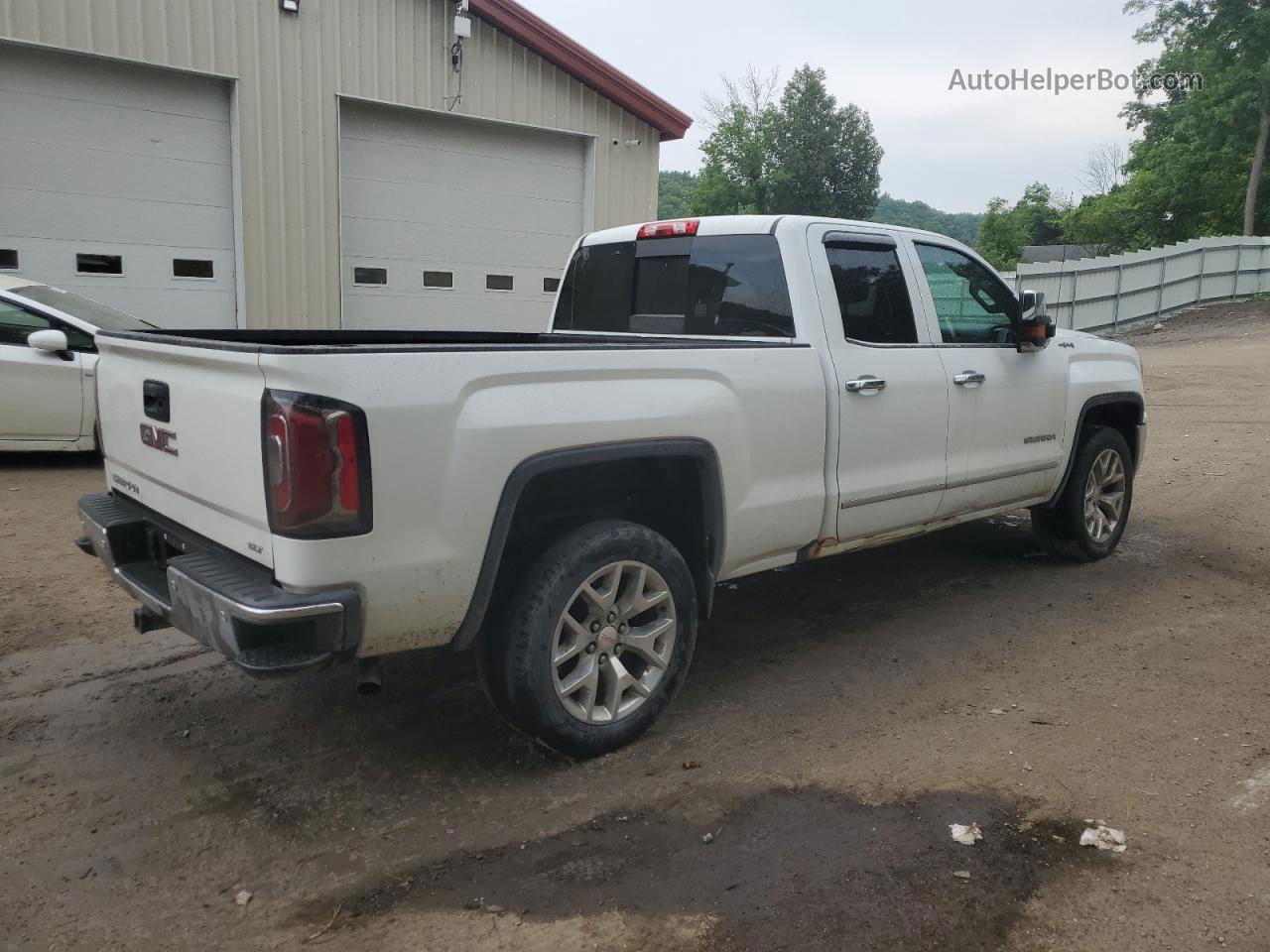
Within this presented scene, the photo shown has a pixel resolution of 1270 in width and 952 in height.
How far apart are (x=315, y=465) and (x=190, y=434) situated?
70 cm

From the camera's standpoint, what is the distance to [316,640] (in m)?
2.85

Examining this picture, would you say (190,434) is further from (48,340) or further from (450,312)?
(450,312)

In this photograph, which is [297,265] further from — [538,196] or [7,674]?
[7,674]

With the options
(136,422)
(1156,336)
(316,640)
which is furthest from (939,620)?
(1156,336)

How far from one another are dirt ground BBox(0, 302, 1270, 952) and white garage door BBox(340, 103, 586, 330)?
652cm

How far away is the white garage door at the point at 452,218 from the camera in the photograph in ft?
36.3

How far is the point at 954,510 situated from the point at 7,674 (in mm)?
4280

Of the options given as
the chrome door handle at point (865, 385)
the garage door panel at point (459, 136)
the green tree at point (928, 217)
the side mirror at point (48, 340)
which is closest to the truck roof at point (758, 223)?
the chrome door handle at point (865, 385)

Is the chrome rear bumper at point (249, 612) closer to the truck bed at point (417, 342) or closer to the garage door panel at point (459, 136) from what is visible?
the truck bed at point (417, 342)

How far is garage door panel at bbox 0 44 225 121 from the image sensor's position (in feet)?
29.8

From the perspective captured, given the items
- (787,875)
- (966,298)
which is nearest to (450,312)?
(966,298)

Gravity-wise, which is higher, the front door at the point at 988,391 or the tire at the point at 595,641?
the front door at the point at 988,391

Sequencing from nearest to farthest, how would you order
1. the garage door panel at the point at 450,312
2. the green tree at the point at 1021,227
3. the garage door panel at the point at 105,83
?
the garage door panel at the point at 105,83, the garage door panel at the point at 450,312, the green tree at the point at 1021,227

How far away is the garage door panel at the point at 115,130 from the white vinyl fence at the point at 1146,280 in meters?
18.0
